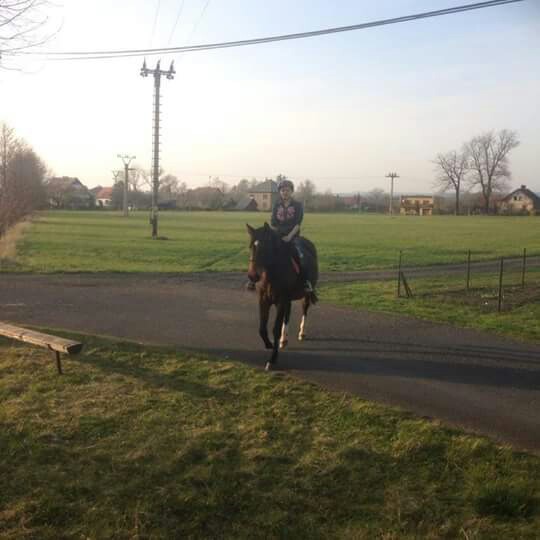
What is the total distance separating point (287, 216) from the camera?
27.9ft

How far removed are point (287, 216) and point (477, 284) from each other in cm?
1029

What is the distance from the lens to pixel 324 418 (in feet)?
18.5

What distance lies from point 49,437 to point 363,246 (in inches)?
1103

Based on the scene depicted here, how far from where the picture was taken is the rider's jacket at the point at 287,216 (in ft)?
27.8

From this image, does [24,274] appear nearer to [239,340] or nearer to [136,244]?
[239,340]

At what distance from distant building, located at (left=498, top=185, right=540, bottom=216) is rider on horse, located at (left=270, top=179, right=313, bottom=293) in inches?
4455

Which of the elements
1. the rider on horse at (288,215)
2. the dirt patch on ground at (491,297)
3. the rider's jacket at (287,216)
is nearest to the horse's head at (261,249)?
the rider on horse at (288,215)

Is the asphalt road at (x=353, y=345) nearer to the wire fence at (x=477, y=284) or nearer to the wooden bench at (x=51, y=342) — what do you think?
the wooden bench at (x=51, y=342)

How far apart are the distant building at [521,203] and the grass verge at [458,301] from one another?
104 metres

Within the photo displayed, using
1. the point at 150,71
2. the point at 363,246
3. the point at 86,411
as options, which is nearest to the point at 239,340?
the point at 86,411

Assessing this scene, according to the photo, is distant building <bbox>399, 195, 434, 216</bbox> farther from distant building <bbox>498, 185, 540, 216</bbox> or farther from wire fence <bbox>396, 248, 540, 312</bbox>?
wire fence <bbox>396, 248, 540, 312</bbox>

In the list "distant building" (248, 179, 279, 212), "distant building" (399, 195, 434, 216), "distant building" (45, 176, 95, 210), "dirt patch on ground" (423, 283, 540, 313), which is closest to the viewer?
"dirt patch on ground" (423, 283, 540, 313)

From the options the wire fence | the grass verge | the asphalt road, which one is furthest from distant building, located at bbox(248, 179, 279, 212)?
the asphalt road

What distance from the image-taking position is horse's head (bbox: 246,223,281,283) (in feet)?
24.5
